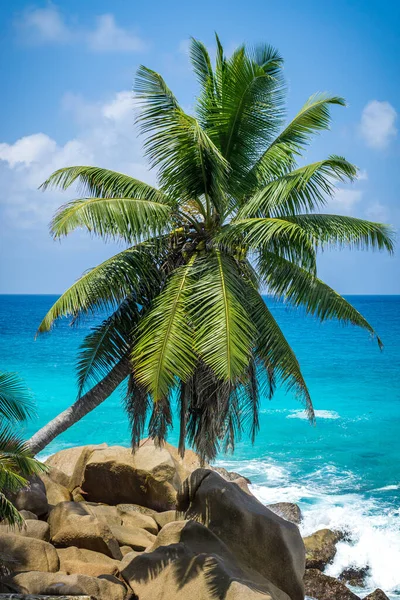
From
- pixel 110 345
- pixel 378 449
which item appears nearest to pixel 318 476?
pixel 378 449

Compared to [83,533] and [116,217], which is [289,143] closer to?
[116,217]

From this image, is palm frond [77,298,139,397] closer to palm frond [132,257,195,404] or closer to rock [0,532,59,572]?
palm frond [132,257,195,404]

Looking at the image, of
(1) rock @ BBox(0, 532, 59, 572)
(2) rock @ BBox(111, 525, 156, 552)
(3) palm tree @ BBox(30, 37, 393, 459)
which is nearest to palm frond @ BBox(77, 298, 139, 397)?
(3) palm tree @ BBox(30, 37, 393, 459)

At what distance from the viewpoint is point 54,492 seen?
47.6 feet

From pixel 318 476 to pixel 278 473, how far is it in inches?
57.5

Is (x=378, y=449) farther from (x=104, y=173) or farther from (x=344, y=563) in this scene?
(x=104, y=173)

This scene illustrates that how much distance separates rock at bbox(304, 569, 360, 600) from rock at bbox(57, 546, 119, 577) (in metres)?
4.66

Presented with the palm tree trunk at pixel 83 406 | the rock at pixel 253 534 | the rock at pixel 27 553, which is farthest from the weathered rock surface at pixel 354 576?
the palm tree trunk at pixel 83 406

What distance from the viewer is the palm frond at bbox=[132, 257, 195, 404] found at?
409 inches

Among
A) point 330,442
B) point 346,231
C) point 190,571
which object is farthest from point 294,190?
point 330,442

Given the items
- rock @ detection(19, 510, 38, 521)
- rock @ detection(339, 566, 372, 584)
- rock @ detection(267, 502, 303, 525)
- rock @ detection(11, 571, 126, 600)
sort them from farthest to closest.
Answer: rock @ detection(267, 502, 303, 525) < rock @ detection(339, 566, 372, 584) < rock @ detection(19, 510, 38, 521) < rock @ detection(11, 571, 126, 600)

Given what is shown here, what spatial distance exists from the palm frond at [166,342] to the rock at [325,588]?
6.19m

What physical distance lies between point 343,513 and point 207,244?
36.9 feet

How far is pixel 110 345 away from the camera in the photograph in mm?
12016
